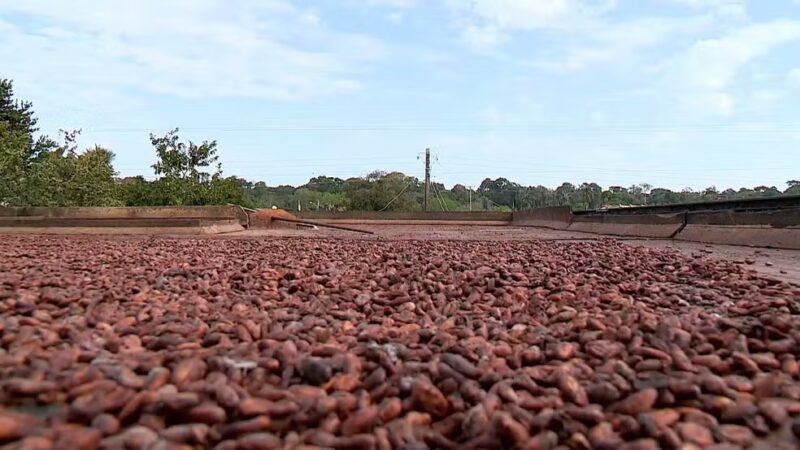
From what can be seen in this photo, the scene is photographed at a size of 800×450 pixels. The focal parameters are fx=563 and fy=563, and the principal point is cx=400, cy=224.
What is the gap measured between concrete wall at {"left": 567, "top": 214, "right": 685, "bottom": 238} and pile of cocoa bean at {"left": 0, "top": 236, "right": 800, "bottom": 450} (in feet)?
21.7

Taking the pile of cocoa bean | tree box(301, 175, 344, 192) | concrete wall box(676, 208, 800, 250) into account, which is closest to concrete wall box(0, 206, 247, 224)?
concrete wall box(676, 208, 800, 250)

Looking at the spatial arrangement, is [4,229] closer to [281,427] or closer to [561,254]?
[561,254]

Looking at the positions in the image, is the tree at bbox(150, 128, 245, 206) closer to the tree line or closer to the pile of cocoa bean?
the tree line

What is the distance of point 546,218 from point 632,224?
23.3ft

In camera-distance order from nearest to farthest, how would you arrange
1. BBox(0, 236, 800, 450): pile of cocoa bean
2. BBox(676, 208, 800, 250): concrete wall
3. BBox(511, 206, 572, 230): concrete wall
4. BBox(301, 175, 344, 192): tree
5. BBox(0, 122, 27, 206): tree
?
BBox(0, 236, 800, 450): pile of cocoa bean
BBox(676, 208, 800, 250): concrete wall
BBox(511, 206, 572, 230): concrete wall
BBox(0, 122, 27, 206): tree
BBox(301, 175, 344, 192): tree

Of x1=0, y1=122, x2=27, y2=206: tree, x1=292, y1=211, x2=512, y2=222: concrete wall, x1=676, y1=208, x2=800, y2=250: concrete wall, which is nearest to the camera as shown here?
x1=676, y1=208, x2=800, y2=250: concrete wall

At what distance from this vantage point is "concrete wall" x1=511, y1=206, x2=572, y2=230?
1648 centimetres

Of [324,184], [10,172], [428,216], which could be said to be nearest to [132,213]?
[10,172]

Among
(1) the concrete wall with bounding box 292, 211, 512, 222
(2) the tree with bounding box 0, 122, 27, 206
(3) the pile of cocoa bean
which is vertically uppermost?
(2) the tree with bounding box 0, 122, 27, 206

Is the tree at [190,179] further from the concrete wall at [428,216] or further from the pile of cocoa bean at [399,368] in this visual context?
the pile of cocoa bean at [399,368]

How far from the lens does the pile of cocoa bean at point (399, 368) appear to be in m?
1.36

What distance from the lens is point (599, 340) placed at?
2.07 meters

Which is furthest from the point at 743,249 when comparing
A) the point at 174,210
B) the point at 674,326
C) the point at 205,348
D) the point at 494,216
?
the point at 494,216

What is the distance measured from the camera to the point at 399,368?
1762 mm
